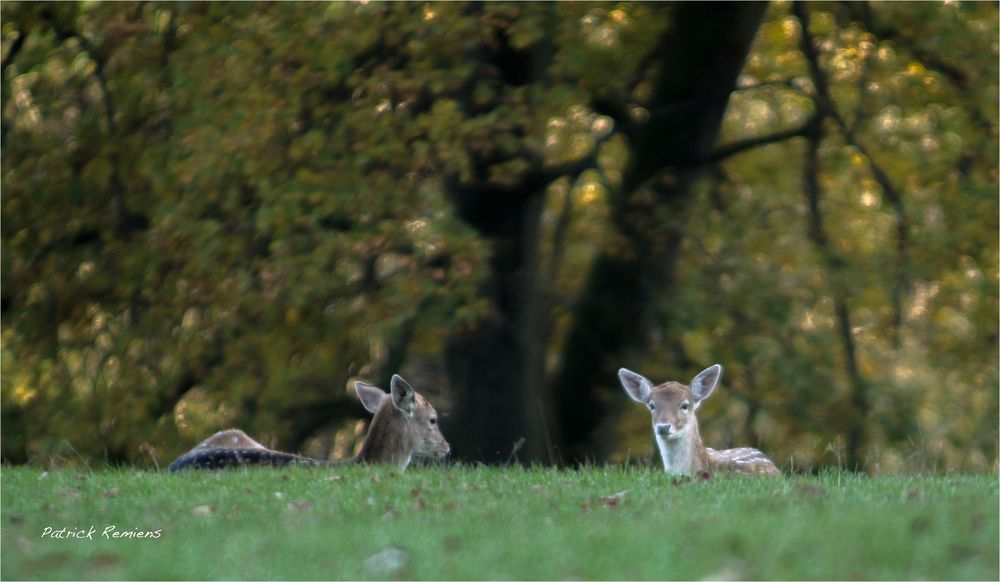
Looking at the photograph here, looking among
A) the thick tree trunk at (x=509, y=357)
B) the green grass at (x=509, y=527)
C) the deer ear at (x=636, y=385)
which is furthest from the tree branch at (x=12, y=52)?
the deer ear at (x=636, y=385)

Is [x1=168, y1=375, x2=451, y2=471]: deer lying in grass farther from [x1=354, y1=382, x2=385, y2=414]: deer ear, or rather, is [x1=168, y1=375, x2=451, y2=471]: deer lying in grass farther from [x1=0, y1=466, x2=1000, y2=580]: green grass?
[x1=0, y1=466, x2=1000, y2=580]: green grass

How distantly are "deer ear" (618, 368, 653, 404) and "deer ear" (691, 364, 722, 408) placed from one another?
35 centimetres

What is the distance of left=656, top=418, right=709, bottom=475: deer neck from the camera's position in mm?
10656

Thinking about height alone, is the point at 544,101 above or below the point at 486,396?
above

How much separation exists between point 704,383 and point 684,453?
33.0 inches

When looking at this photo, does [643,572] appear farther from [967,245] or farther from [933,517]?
[967,245]

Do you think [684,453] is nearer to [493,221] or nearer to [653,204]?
[653,204]

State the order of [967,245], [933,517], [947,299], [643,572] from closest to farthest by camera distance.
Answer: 1. [643,572]
2. [933,517]
3. [967,245]
4. [947,299]

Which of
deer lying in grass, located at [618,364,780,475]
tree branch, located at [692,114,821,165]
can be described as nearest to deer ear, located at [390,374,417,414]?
deer lying in grass, located at [618,364,780,475]

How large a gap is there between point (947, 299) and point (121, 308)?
9.72m

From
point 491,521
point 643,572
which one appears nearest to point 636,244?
point 491,521

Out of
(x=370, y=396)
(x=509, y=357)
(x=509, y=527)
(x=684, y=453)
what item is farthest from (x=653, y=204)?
(x=509, y=527)

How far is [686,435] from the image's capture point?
10805 millimetres

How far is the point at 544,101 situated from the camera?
48.3ft
